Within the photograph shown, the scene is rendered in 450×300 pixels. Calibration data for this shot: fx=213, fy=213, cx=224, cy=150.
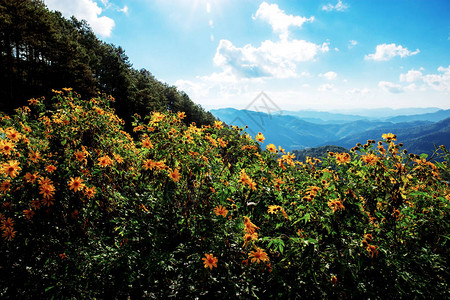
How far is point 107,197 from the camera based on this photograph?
2.31 m

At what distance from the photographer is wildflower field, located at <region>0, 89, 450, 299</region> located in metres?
1.80

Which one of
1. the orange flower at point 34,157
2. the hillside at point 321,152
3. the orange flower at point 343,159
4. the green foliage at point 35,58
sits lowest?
the hillside at point 321,152

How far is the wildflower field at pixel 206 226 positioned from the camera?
1797 mm

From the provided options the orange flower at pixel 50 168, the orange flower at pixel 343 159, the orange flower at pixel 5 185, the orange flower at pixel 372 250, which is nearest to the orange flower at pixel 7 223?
the orange flower at pixel 5 185

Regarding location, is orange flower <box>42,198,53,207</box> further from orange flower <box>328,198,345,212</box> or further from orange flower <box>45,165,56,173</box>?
orange flower <box>328,198,345,212</box>

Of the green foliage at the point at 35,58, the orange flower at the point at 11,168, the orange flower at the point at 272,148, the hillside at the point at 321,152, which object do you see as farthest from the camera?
the green foliage at the point at 35,58

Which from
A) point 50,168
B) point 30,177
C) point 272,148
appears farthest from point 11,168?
point 272,148

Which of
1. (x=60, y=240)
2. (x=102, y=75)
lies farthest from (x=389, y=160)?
(x=102, y=75)

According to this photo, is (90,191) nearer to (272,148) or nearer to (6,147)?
(6,147)

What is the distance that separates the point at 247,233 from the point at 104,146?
199 cm

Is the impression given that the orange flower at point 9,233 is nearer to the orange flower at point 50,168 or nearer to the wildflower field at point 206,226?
the wildflower field at point 206,226

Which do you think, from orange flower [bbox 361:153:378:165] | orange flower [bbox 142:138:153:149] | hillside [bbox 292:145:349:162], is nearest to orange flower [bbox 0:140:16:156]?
orange flower [bbox 142:138:153:149]

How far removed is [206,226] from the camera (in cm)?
203

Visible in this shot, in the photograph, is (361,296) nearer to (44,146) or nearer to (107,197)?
(107,197)
